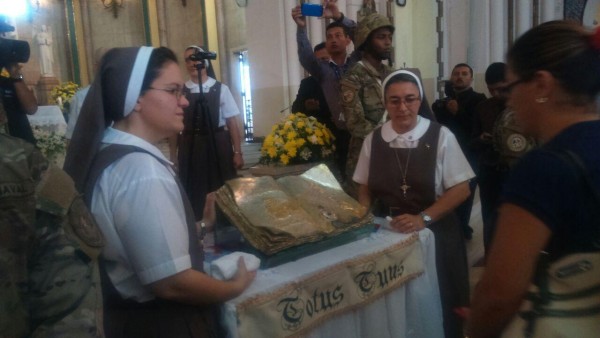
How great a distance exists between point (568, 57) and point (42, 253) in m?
1.21

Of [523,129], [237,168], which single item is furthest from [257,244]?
[237,168]

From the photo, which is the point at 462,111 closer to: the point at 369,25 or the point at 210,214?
the point at 369,25

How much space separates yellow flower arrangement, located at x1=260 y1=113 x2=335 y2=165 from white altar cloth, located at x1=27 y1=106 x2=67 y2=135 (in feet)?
12.3

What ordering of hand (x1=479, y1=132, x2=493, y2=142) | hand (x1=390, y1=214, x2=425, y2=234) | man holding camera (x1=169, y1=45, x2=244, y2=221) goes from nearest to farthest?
hand (x1=390, y1=214, x2=425, y2=234) → hand (x1=479, y1=132, x2=493, y2=142) → man holding camera (x1=169, y1=45, x2=244, y2=221)

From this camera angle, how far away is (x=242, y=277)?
5.52ft

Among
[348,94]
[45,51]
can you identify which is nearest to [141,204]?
[348,94]

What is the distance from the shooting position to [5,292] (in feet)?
3.02

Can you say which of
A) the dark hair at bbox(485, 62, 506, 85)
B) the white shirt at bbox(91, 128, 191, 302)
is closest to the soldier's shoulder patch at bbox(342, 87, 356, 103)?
the dark hair at bbox(485, 62, 506, 85)

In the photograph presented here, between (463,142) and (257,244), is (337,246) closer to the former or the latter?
(257,244)

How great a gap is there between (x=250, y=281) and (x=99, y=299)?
27.0 inches

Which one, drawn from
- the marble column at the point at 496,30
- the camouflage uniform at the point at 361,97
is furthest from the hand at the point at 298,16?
the marble column at the point at 496,30

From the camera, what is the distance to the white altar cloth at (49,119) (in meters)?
6.14

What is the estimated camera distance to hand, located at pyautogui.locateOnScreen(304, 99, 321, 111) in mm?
4137

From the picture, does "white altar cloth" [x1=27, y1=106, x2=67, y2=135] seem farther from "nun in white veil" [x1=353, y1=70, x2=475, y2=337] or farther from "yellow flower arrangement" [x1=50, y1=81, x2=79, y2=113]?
"nun in white veil" [x1=353, y1=70, x2=475, y2=337]
